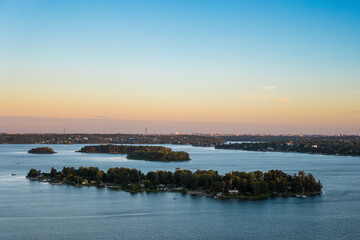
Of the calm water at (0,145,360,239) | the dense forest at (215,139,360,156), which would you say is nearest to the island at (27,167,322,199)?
the calm water at (0,145,360,239)

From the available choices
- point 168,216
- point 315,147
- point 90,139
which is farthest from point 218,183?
point 90,139

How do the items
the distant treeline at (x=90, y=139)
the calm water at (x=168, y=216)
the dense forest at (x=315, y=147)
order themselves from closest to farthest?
the calm water at (x=168, y=216), the dense forest at (x=315, y=147), the distant treeline at (x=90, y=139)

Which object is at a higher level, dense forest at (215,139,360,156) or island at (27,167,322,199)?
dense forest at (215,139,360,156)

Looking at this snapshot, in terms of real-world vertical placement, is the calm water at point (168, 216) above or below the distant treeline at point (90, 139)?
below

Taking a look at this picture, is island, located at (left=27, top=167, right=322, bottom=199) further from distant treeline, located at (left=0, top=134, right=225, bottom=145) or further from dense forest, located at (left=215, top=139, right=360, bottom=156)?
distant treeline, located at (left=0, top=134, right=225, bottom=145)

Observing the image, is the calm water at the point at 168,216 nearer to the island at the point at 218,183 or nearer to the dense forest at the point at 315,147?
the island at the point at 218,183

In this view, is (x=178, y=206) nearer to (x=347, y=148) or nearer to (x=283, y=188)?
(x=283, y=188)

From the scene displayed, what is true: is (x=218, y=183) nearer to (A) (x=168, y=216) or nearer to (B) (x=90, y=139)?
(A) (x=168, y=216)

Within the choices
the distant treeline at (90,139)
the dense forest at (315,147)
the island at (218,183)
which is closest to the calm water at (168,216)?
the island at (218,183)

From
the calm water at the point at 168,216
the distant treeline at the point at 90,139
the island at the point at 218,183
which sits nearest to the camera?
the calm water at the point at 168,216
